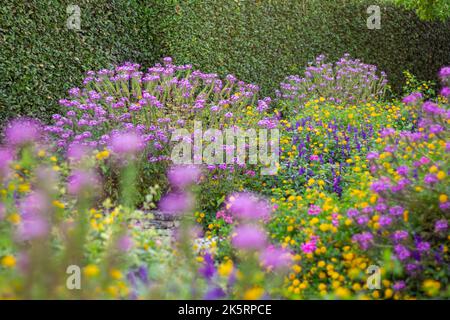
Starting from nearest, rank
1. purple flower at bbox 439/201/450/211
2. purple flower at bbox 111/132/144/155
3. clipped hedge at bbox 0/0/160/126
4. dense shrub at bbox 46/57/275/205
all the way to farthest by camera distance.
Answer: purple flower at bbox 439/201/450/211 → purple flower at bbox 111/132/144/155 → dense shrub at bbox 46/57/275/205 → clipped hedge at bbox 0/0/160/126

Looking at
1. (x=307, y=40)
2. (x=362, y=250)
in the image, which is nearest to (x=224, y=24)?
(x=307, y=40)

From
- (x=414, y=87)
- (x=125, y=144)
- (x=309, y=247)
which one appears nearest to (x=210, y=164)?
(x=125, y=144)

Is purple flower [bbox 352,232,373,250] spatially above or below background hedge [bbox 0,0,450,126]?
below

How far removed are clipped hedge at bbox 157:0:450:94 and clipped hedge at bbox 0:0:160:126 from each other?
2.58ft

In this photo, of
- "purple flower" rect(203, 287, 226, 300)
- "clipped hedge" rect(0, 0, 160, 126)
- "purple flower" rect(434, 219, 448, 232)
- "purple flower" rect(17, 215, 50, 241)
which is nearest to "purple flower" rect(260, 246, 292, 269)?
"purple flower" rect(203, 287, 226, 300)

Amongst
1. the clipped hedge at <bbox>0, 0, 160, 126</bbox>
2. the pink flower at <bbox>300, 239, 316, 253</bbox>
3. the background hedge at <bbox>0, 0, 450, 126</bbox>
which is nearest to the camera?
the pink flower at <bbox>300, 239, 316, 253</bbox>

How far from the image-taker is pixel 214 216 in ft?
16.1

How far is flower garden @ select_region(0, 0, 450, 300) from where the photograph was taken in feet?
8.40

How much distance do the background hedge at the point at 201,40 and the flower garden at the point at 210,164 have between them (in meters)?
0.02

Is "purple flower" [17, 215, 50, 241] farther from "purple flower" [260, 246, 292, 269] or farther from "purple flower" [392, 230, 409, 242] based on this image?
"purple flower" [392, 230, 409, 242]

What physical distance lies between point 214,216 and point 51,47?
290 cm

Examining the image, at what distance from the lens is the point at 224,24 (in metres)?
8.40

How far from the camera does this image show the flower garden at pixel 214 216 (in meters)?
2.40

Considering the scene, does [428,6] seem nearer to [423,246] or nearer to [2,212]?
[423,246]
